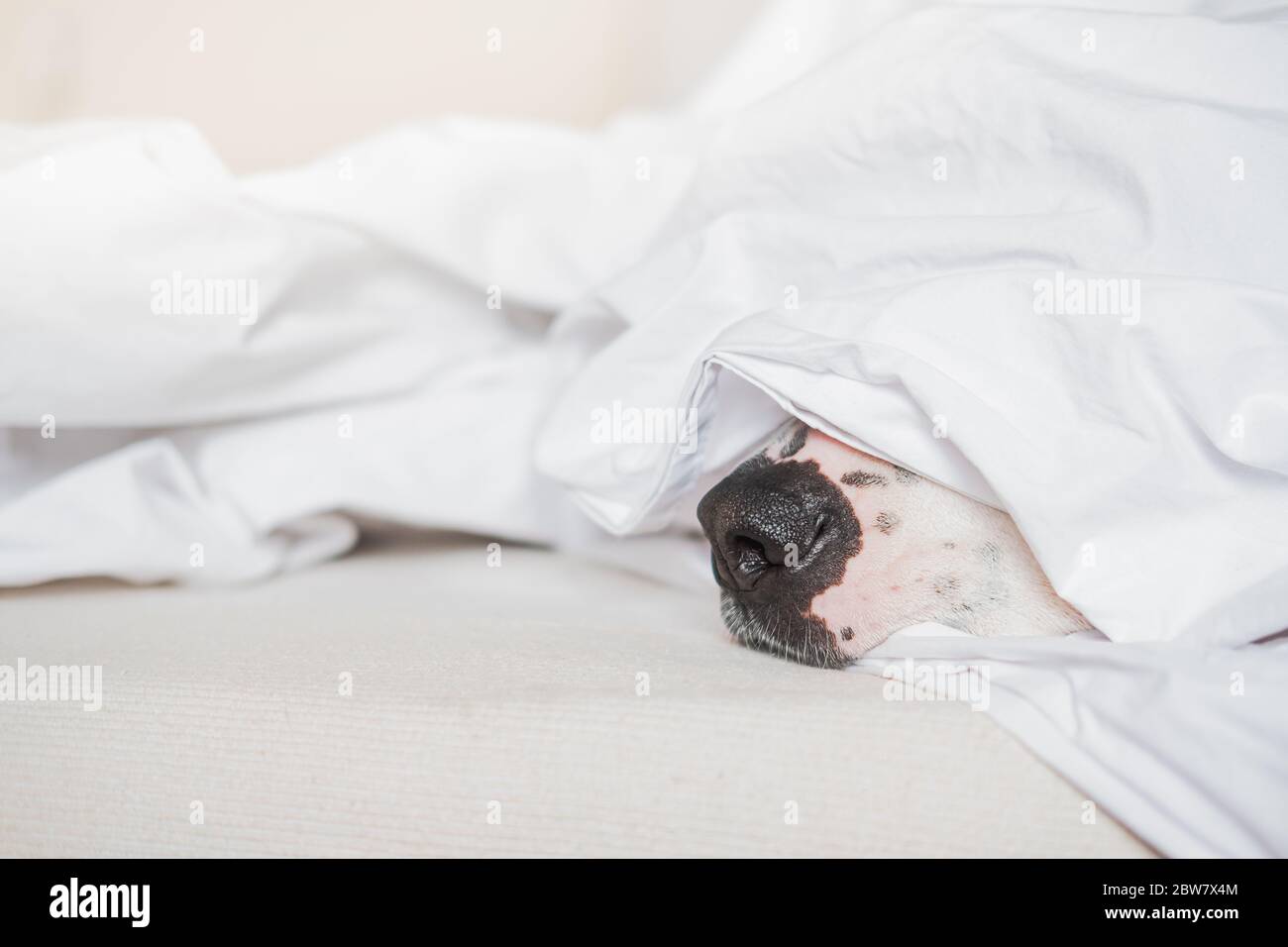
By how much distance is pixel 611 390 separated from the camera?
39.1 inches

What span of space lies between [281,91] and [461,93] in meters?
0.42

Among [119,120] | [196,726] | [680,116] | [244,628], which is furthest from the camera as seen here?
[680,116]

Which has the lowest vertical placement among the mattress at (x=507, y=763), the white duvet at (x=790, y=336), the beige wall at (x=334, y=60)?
the mattress at (x=507, y=763)

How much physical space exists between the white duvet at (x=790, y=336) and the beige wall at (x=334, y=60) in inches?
30.6

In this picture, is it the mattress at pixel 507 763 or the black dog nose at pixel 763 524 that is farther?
the black dog nose at pixel 763 524

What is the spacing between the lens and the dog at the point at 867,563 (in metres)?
0.77

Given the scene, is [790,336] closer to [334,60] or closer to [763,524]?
[763,524]

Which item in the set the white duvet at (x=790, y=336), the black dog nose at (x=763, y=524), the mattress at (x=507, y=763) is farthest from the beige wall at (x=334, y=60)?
the black dog nose at (x=763, y=524)

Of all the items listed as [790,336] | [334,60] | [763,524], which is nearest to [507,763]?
[763,524]

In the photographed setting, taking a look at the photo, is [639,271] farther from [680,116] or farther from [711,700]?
[680,116]

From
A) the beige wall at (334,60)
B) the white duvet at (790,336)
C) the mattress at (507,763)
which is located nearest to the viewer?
the mattress at (507,763)

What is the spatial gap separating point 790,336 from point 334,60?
58.0 inches

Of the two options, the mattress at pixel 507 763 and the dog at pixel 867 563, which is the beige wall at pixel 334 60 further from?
the dog at pixel 867 563
